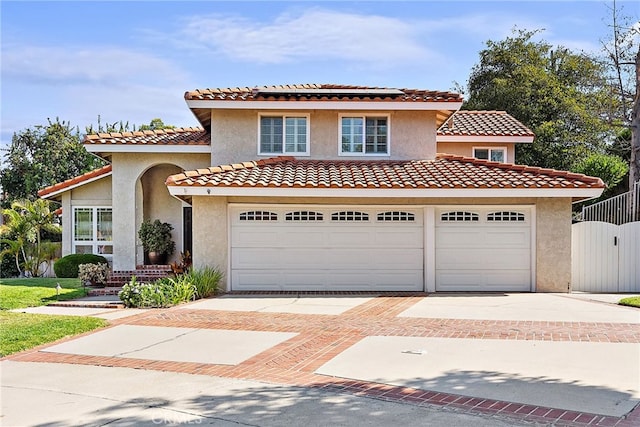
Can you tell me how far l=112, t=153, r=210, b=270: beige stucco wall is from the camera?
1958 centimetres

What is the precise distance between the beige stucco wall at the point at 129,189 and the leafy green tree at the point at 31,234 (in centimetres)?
511

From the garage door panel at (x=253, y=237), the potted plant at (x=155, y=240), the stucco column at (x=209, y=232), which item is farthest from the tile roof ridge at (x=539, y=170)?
the potted plant at (x=155, y=240)

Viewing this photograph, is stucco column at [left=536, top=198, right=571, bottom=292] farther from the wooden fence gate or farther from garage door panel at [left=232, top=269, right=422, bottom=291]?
garage door panel at [left=232, top=269, right=422, bottom=291]

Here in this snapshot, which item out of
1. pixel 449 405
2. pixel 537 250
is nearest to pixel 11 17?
pixel 449 405

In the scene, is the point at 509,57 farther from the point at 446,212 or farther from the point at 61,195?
the point at 61,195

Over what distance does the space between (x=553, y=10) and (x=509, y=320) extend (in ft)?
27.7

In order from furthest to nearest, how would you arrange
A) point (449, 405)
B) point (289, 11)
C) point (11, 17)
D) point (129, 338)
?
point (289, 11)
point (11, 17)
point (129, 338)
point (449, 405)

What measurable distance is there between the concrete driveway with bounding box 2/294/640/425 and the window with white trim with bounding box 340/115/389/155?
6.34 meters

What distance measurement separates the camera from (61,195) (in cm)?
2148

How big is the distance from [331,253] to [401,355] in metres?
8.09

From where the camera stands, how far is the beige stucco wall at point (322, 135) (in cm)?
1883

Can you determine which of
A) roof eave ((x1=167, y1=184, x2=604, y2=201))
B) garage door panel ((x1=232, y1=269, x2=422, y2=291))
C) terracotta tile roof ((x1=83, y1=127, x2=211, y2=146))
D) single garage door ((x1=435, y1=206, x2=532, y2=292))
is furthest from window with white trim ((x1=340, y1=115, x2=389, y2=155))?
terracotta tile roof ((x1=83, y1=127, x2=211, y2=146))

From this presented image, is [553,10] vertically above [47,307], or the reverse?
[553,10]

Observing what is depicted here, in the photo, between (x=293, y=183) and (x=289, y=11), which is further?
(x=293, y=183)
